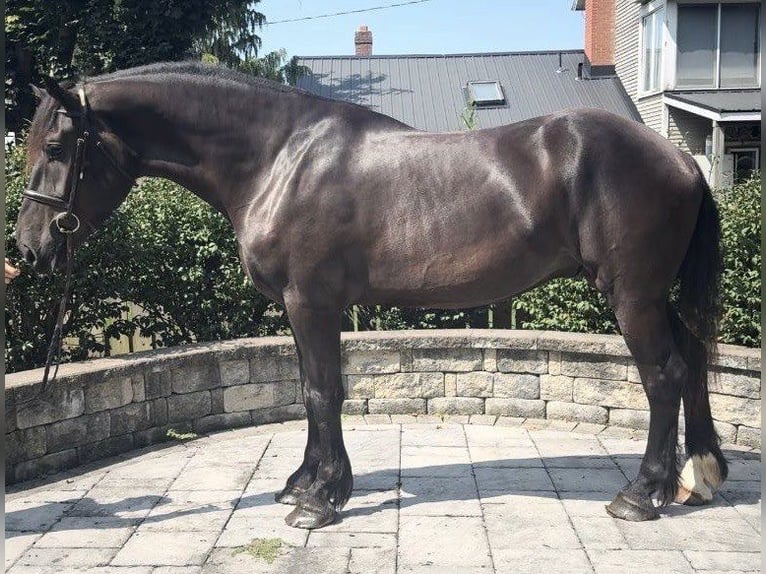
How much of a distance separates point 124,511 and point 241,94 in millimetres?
2312

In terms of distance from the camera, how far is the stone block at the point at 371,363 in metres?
5.80

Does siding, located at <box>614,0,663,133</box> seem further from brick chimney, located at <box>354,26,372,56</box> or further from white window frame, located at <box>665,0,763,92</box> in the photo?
brick chimney, located at <box>354,26,372,56</box>

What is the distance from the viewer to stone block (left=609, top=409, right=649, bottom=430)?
5410mm

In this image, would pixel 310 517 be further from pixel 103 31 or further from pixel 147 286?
pixel 103 31

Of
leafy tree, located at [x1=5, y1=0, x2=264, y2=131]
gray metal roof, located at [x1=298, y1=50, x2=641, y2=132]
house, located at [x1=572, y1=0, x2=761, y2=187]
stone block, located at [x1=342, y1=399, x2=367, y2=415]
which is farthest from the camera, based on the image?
gray metal roof, located at [x1=298, y1=50, x2=641, y2=132]

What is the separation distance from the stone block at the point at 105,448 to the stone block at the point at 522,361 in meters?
2.70

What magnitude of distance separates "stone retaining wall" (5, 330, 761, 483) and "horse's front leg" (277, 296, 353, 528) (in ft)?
5.23

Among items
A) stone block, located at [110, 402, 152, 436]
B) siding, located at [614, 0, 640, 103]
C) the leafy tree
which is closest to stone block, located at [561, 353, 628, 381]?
stone block, located at [110, 402, 152, 436]

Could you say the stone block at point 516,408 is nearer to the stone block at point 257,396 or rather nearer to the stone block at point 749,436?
the stone block at point 749,436

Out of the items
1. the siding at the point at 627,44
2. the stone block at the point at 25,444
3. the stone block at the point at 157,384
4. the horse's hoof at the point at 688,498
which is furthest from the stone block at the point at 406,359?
the siding at the point at 627,44

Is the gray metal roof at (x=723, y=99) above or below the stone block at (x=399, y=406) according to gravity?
above

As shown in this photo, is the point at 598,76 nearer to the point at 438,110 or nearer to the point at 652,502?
the point at 438,110

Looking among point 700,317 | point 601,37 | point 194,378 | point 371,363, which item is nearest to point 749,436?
point 700,317

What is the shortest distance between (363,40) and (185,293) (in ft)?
96.1
